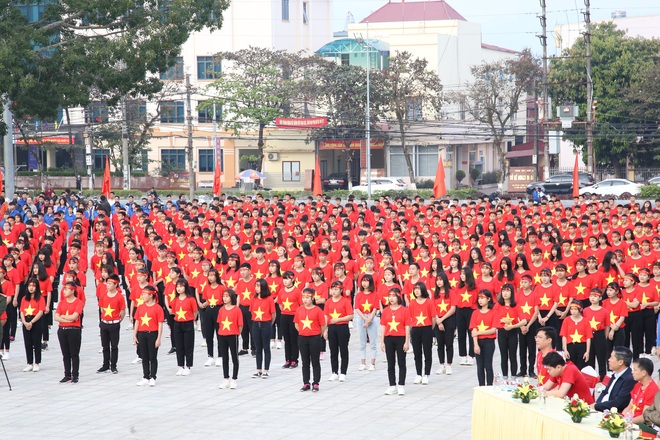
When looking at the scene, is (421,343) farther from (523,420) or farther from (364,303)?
(523,420)

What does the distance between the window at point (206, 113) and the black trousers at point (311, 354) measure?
48368 millimetres

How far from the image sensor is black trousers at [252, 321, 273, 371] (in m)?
15.0

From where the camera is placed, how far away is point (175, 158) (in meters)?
68.6

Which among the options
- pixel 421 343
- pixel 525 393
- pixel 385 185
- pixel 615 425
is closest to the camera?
pixel 615 425

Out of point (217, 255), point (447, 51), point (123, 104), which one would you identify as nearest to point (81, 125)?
point (123, 104)

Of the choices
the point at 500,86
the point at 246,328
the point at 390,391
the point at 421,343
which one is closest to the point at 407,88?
the point at 500,86

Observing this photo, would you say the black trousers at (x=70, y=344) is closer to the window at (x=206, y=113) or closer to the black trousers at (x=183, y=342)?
the black trousers at (x=183, y=342)

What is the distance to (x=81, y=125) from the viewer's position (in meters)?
66.0

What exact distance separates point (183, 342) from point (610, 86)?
46.7 m

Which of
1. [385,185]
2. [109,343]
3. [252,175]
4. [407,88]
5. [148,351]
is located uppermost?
[407,88]

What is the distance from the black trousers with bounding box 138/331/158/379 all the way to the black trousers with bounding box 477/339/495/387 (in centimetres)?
439

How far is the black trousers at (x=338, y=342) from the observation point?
47.4ft

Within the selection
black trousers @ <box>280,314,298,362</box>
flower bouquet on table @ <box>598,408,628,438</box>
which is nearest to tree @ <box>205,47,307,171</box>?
black trousers @ <box>280,314,298,362</box>

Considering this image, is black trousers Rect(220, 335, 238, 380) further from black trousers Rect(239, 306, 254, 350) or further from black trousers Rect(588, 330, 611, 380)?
black trousers Rect(588, 330, 611, 380)
